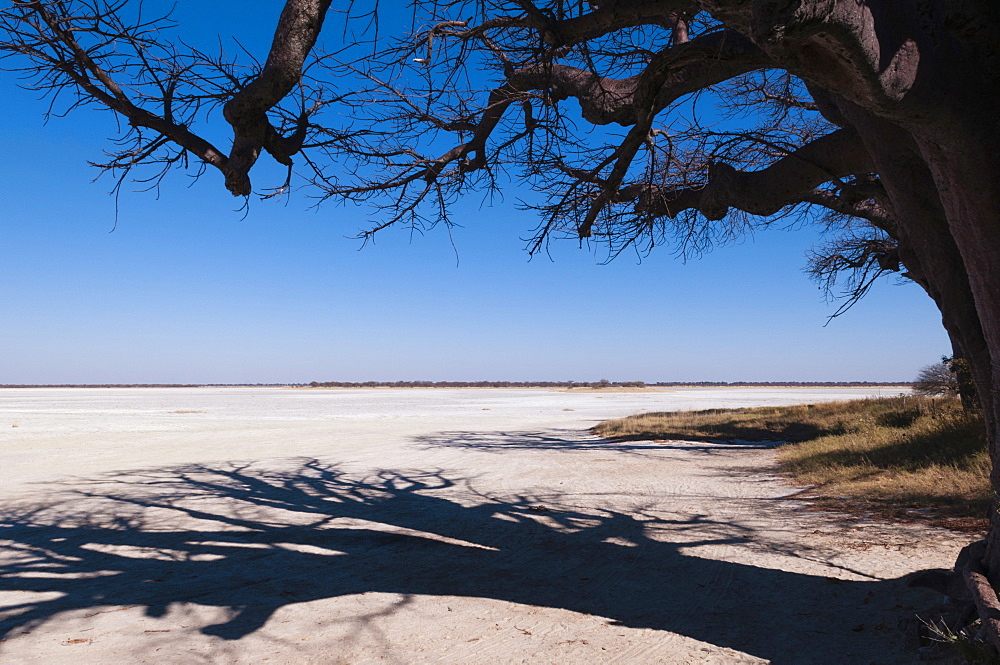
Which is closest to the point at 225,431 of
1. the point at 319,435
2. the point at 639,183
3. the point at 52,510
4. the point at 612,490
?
the point at 319,435

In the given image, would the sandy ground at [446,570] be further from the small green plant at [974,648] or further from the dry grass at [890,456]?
the dry grass at [890,456]

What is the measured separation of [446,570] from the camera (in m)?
4.60

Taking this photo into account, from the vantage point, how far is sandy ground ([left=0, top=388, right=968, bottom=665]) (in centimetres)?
319

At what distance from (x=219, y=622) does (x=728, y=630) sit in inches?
114

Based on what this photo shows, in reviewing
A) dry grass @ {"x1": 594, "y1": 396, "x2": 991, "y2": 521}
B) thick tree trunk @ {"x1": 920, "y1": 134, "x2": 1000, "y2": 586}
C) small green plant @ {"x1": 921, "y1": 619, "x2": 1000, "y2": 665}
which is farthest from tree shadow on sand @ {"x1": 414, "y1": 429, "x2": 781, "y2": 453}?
small green plant @ {"x1": 921, "y1": 619, "x2": 1000, "y2": 665}

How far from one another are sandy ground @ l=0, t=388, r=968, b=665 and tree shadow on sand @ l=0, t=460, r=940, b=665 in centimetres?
2

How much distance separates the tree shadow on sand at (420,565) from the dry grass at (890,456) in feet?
7.64

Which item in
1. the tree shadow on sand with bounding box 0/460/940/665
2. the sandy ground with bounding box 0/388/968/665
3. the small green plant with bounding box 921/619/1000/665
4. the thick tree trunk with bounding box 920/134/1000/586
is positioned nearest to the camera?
the small green plant with bounding box 921/619/1000/665

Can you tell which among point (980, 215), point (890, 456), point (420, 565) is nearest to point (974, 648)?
point (980, 215)

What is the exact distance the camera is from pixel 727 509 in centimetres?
669

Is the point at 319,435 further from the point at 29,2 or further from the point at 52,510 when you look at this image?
the point at 29,2

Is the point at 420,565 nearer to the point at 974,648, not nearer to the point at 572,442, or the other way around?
the point at 974,648

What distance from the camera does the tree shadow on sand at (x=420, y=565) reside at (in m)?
3.54

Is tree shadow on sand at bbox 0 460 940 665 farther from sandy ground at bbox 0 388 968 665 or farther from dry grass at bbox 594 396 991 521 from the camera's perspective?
dry grass at bbox 594 396 991 521
